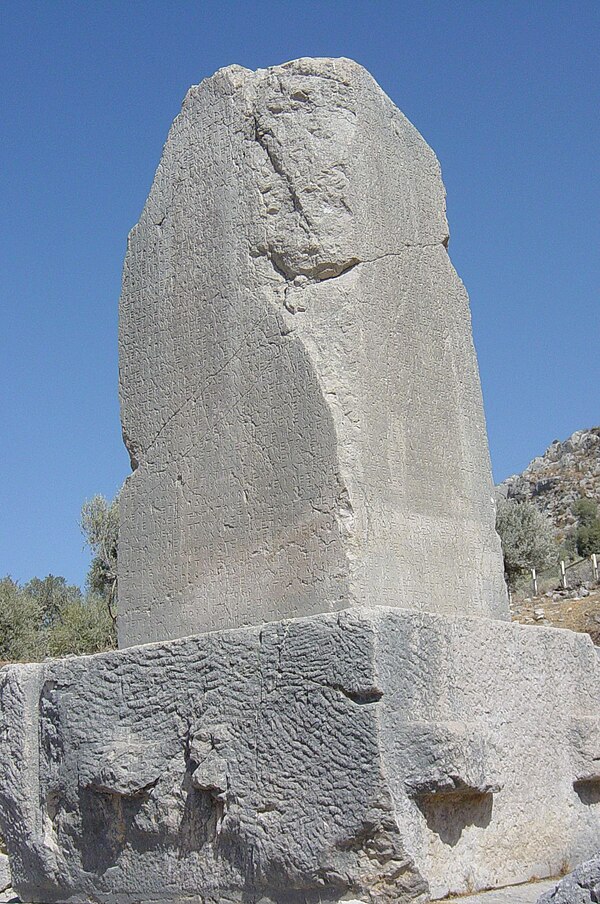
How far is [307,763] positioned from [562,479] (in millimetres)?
40888

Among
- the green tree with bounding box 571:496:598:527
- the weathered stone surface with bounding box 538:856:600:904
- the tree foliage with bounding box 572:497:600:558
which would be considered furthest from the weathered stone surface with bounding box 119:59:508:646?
the green tree with bounding box 571:496:598:527

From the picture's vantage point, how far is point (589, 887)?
8.05 ft

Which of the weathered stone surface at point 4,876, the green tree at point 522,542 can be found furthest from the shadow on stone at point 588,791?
the green tree at point 522,542

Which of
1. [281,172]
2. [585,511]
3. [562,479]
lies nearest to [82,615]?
[281,172]

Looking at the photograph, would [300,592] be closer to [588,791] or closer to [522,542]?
[588,791]

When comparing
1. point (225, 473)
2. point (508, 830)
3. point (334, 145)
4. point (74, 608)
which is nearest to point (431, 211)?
point (334, 145)

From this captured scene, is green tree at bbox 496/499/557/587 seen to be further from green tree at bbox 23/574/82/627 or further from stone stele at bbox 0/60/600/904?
stone stele at bbox 0/60/600/904

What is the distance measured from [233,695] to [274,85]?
7.92 ft

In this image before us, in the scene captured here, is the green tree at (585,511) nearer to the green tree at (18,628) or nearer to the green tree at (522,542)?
the green tree at (522,542)

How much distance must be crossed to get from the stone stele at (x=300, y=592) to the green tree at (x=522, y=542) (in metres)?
→ 19.3

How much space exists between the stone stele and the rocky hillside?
114ft

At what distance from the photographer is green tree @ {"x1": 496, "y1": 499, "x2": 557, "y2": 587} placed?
23359 mm

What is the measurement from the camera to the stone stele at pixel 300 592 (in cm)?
336

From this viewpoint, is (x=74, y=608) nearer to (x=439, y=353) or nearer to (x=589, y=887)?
(x=439, y=353)
